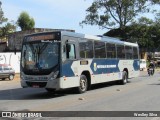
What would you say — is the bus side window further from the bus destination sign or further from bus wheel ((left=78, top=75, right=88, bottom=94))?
bus wheel ((left=78, top=75, right=88, bottom=94))

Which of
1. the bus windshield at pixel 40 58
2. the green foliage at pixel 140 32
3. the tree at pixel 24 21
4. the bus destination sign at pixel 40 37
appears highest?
the tree at pixel 24 21

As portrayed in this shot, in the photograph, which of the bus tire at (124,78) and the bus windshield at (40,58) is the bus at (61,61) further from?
the bus tire at (124,78)

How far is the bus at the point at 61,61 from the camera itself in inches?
641

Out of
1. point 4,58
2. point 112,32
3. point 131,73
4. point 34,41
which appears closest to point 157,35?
point 112,32

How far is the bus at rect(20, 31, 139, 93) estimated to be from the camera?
1628cm

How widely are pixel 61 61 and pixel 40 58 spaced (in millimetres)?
1016

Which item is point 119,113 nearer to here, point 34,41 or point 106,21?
point 34,41

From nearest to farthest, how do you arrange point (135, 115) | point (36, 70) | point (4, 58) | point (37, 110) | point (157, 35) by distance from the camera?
1. point (135, 115)
2. point (37, 110)
3. point (36, 70)
4. point (4, 58)
5. point (157, 35)

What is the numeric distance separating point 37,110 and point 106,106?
2457 mm

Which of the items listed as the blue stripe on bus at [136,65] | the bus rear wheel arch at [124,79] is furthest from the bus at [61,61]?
the blue stripe on bus at [136,65]

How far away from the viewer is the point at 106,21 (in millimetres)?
71062

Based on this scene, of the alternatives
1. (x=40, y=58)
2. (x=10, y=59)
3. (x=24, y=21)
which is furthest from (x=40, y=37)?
(x=24, y=21)

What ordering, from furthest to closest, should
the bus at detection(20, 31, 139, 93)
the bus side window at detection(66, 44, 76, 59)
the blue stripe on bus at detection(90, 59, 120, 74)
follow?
the blue stripe on bus at detection(90, 59, 120, 74) → the bus side window at detection(66, 44, 76, 59) → the bus at detection(20, 31, 139, 93)

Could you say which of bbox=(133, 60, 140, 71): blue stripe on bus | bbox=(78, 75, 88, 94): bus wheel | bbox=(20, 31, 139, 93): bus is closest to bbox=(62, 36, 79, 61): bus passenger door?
bbox=(20, 31, 139, 93): bus
